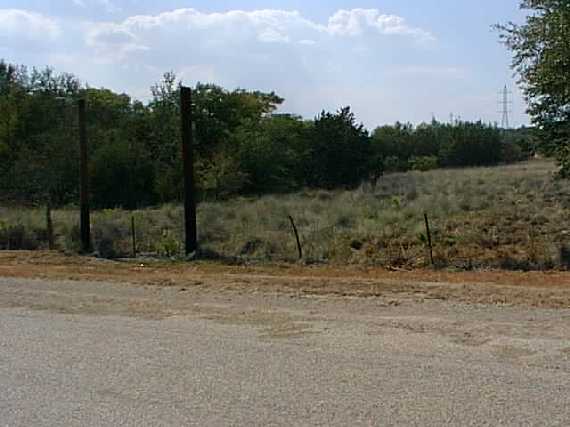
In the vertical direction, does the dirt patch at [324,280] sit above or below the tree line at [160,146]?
below

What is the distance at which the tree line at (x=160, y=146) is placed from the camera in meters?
41.7

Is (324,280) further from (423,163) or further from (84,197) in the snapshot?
(423,163)

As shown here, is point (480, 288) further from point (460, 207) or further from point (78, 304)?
point (460, 207)

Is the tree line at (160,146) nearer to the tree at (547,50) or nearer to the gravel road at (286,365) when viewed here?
the tree at (547,50)

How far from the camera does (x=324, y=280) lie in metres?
15.6

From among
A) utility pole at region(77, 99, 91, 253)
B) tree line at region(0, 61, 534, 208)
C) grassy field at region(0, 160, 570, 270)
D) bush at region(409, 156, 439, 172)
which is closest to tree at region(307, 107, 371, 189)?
tree line at region(0, 61, 534, 208)

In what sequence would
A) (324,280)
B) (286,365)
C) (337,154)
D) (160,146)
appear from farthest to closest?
(337,154) → (160,146) → (324,280) → (286,365)

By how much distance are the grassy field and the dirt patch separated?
5.71 feet

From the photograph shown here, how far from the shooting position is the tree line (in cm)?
4169

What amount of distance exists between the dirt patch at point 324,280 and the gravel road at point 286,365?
1086 mm

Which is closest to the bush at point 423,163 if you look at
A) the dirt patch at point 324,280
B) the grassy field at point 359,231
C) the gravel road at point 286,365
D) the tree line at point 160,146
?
the tree line at point 160,146

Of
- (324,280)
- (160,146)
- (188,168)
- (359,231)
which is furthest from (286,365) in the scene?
(160,146)

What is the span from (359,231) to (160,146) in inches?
1091

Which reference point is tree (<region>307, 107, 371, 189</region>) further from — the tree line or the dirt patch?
the dirt patch
